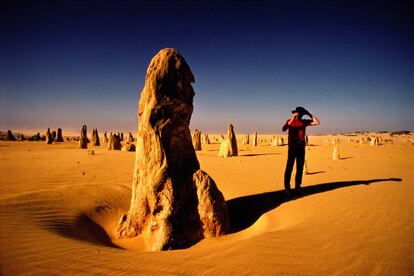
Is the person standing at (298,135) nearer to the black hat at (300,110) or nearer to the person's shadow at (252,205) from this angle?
the black hat at (300,110)

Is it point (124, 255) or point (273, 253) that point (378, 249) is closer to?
point (273, 253)

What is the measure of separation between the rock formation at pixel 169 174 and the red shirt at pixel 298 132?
3.09 m

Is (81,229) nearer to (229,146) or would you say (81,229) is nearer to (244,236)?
(244,236)

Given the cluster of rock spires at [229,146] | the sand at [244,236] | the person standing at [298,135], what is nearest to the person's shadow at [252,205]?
the sand at [244,236]

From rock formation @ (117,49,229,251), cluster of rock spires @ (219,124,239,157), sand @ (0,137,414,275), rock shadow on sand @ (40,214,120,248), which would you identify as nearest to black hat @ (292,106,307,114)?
sand @ (0,137,414,275)

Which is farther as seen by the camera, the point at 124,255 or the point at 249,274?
the point at 124,255

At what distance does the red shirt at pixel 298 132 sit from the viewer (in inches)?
267

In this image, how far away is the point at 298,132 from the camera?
6.79 metres

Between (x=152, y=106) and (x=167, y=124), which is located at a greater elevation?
(x=152, y=106)

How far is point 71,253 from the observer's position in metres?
3.12

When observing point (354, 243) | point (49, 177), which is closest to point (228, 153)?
point (49, 177)

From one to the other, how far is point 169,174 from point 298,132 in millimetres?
3908

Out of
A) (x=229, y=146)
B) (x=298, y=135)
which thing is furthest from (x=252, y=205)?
(x=229, y=146)

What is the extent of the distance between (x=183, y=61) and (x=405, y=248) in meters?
4.67
